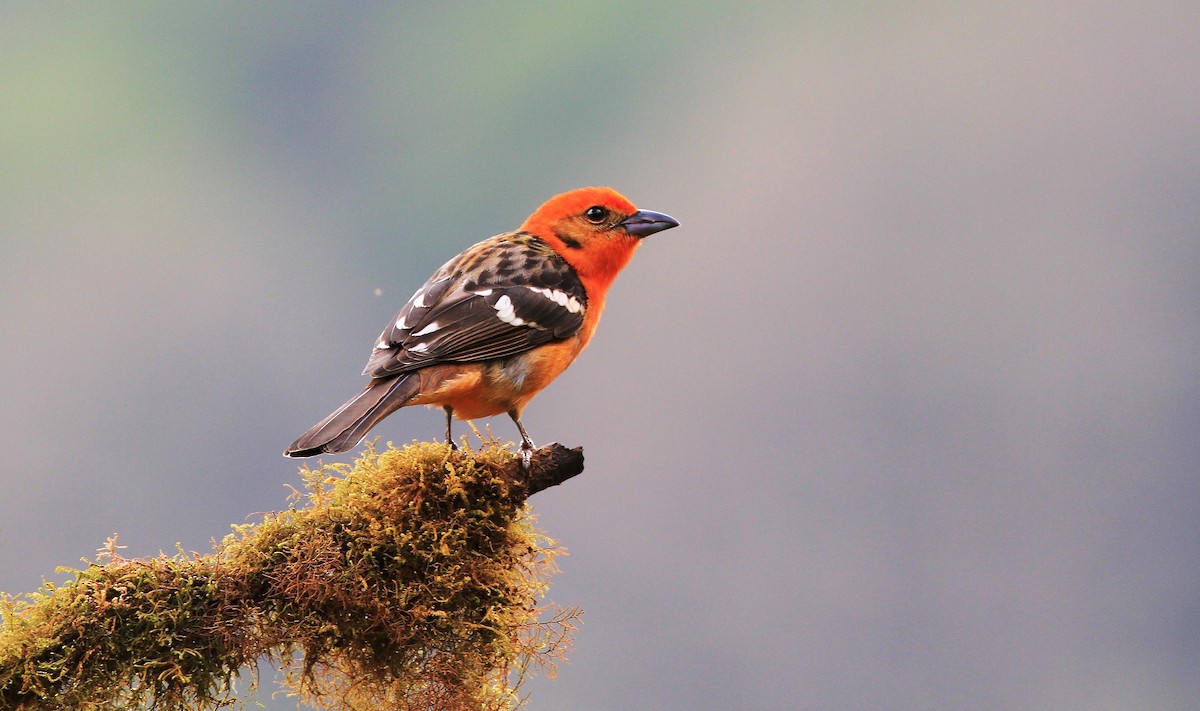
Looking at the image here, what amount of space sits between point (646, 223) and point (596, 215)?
28cm

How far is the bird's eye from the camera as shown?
5.98 m

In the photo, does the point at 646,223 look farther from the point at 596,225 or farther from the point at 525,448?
the point at 525,448

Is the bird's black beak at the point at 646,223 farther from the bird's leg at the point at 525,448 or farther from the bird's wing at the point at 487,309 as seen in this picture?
the bird's leg at the point at 525,448

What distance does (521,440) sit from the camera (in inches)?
178

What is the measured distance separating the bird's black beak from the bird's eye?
0.11 m

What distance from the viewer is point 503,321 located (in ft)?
16.9

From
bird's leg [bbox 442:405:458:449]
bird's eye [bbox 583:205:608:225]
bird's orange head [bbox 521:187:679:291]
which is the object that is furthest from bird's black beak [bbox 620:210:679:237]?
bird's leg [bbox 442:405:458:449]

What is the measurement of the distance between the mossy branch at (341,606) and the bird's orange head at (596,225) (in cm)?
183

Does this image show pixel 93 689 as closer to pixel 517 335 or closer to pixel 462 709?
pixel 462 709

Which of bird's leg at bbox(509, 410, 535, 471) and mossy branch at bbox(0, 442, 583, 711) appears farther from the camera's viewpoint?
bird's leg at bbox(509, 410, 535, 471)

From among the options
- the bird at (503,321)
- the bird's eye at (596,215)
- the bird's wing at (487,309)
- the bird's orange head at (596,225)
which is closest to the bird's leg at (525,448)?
the bird at (503,321)

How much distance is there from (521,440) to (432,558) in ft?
2.27

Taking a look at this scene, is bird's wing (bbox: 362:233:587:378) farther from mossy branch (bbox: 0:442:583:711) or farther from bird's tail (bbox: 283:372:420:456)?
mossy branch (bbox: 0:442:583:711)

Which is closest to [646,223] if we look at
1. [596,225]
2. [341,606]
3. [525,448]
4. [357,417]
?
[596,225]
